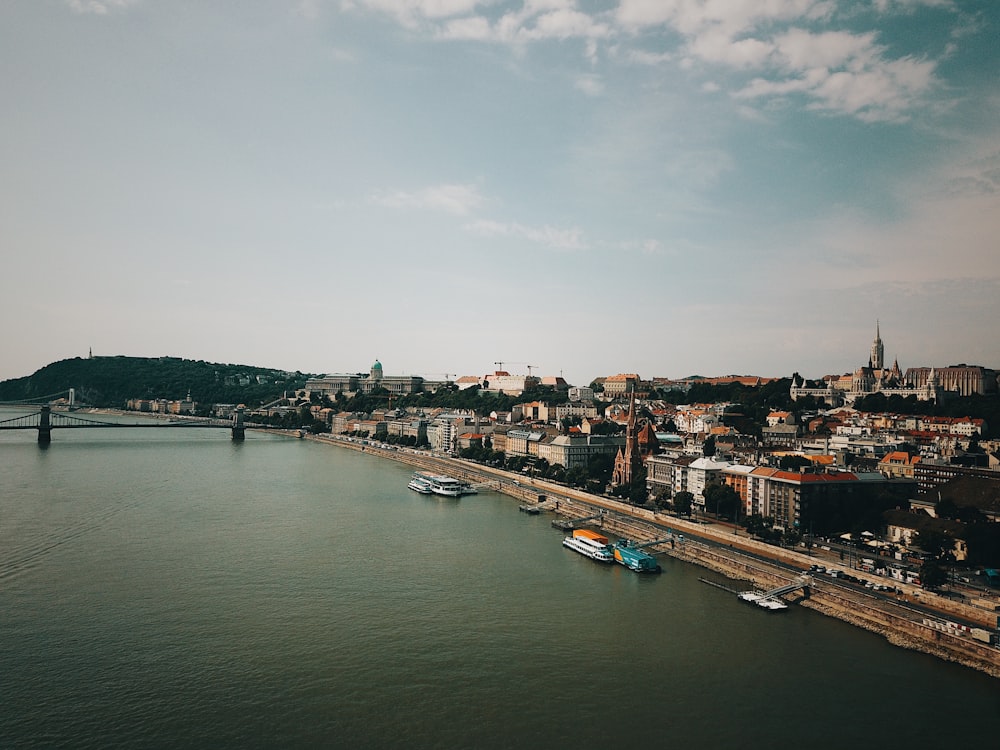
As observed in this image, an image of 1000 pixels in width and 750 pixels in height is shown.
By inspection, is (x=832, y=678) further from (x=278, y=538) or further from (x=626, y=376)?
(x=626, y=376)

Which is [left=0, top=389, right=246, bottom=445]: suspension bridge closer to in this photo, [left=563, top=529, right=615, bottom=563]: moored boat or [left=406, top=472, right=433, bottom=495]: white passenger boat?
[left=406, top=472, right=433, bottom=495]: white passenger boat

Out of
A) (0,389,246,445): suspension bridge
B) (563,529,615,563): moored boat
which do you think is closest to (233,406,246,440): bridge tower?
(0,389,246,445): suspension bridge

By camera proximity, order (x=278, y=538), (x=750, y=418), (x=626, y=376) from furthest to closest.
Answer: (x=626, y=376), (x=750, y=418), (x=278, y=538)

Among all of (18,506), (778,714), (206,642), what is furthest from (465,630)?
(18,506)

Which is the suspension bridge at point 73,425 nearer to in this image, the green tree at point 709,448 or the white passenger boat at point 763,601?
the green tree at point 709,448

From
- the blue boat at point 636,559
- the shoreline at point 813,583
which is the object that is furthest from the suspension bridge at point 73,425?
the blue boat at point 636,559

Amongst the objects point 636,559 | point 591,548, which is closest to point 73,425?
point 591,548
